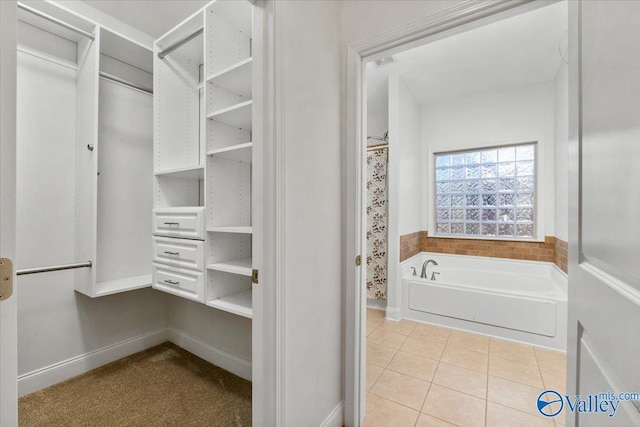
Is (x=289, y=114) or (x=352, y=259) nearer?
(x=289, y=114)

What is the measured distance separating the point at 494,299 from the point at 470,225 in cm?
143

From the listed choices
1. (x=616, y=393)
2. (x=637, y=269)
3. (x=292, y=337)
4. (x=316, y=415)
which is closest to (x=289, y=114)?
(x=292, y=337)

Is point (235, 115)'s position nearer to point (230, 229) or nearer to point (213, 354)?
point (230, 229)

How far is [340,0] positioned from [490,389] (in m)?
2.71

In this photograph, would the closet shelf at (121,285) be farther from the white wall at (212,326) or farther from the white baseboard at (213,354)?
the white baseboard at (213,354)

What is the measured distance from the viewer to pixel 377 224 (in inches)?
139

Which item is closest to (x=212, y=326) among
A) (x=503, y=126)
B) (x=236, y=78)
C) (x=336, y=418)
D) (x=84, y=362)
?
(x=84, y=362)

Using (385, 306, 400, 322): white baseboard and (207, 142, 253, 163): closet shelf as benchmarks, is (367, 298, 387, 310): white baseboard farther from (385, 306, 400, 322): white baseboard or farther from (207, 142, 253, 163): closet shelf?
(207, 142, 253, 163): closet shelf

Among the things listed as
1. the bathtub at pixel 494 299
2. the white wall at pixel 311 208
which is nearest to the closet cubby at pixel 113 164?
the white wall at pixel 311 208

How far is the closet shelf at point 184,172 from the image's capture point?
175cm

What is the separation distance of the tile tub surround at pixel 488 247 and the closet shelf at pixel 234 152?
2.38 meters

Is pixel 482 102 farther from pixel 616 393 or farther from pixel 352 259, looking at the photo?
pixel 616 393

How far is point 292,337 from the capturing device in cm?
116

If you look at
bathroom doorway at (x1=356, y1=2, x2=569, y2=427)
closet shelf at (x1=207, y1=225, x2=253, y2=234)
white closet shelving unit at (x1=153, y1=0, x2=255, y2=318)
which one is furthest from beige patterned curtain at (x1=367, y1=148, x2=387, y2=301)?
closet shelf at (x1=207, y1=225, x2=253, y2=234)
